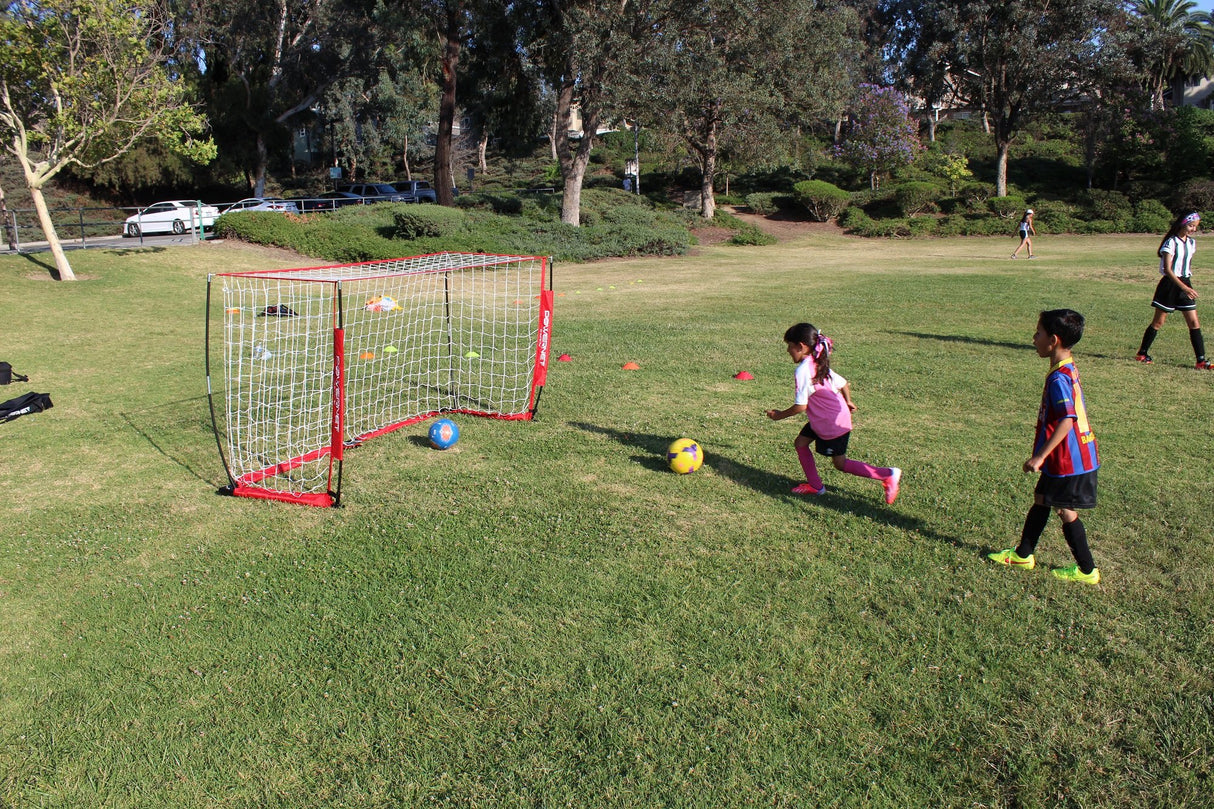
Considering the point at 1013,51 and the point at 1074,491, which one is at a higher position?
the point at 1013,51

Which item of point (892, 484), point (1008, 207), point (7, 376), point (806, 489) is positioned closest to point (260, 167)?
point (7, 376)

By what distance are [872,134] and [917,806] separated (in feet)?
143

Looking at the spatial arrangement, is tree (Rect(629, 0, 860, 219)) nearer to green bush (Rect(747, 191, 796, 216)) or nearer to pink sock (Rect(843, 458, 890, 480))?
green bush (Rect(747, 191, 796, 216))

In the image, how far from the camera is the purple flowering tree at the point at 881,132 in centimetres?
4134

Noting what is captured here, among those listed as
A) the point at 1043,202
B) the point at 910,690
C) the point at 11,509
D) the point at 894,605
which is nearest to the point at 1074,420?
the point at 894,605

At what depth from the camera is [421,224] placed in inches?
950

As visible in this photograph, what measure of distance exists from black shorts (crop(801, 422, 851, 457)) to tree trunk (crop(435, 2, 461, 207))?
83.4 feet

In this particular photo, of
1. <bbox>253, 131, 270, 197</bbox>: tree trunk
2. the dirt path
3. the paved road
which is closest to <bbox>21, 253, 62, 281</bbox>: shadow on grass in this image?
the paved road

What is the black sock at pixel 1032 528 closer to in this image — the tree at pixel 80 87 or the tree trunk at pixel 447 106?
the tree at pixel 80 87

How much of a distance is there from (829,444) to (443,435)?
3.53 meters

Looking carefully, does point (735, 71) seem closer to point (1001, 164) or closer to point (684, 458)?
point (1001, 164)

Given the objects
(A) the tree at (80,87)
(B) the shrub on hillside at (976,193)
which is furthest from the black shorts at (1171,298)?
(B) the shrub on hillside at (976,193)

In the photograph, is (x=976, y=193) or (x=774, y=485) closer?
(x=774, y=485)

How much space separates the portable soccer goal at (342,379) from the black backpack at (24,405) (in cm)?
174
